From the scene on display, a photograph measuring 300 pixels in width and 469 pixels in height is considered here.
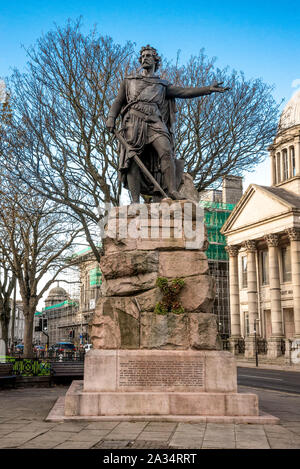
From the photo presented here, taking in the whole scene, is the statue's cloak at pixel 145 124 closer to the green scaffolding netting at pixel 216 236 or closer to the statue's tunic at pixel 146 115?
the statue's tunic at pixel 146 115

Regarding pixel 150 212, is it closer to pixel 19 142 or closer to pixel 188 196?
pixel 188 196


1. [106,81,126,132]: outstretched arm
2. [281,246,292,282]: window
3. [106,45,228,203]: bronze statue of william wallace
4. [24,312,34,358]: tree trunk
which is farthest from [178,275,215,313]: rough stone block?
[281,246,292,282]: window

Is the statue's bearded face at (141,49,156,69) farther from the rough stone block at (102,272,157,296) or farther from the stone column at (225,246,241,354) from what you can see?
the stone column at (225,246,241,354)

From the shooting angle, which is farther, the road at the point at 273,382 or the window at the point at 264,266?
the window at the point at 264,266

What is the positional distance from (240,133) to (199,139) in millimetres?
1616

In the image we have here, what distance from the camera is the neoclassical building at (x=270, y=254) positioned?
145ft

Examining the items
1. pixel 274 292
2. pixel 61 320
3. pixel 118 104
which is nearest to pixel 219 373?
pixel 118 104

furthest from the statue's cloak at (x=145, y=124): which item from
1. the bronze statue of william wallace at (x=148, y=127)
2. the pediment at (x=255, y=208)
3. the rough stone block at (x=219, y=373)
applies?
the pediment at (x=255, y=208)

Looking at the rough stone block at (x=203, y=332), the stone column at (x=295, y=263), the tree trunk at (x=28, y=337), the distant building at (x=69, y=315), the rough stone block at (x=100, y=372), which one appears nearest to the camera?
the rough stone block at (x=100, y=372)

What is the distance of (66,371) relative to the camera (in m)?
15.6

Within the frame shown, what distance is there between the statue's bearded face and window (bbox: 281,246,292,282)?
1591 inches

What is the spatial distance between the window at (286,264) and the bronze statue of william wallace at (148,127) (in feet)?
131

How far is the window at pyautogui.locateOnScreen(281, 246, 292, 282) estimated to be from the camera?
47281 mm

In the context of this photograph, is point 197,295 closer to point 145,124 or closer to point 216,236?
point 145,124
